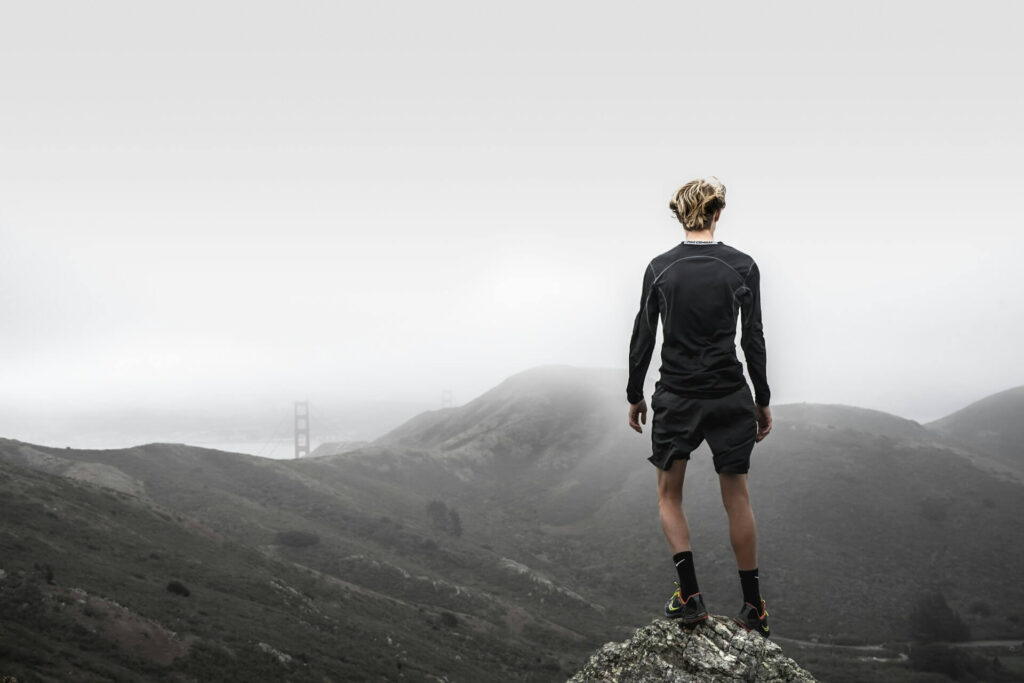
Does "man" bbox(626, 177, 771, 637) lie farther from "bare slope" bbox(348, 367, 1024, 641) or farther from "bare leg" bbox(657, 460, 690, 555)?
"bare slope" bbox(348, 367, 1024, 641)

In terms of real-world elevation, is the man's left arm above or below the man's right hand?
above

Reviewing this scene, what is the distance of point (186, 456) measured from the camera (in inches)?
3273

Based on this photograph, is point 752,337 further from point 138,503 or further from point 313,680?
point 138,503

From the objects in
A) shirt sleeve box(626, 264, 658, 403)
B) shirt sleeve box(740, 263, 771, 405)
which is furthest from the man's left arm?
shirt sleeve box(740, 263, 771, 405)

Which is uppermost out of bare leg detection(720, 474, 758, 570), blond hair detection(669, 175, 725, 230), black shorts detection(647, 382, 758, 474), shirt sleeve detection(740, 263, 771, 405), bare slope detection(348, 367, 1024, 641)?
blond hair detection(669, 175, 725, 230)

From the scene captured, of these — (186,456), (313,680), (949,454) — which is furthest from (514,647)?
(949,454)

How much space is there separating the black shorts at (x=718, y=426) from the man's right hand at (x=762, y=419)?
4.3 inches

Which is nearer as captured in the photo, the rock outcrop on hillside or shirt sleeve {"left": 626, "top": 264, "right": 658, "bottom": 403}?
the rock outcrop on hillside

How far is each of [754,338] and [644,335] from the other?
985 mm

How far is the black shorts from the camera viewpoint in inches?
203

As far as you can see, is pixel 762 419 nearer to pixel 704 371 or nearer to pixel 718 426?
pixel 718 426

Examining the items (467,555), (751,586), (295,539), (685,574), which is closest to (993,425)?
(467,555)

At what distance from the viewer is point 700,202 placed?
5.59 metres

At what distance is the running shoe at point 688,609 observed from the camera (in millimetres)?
5543
